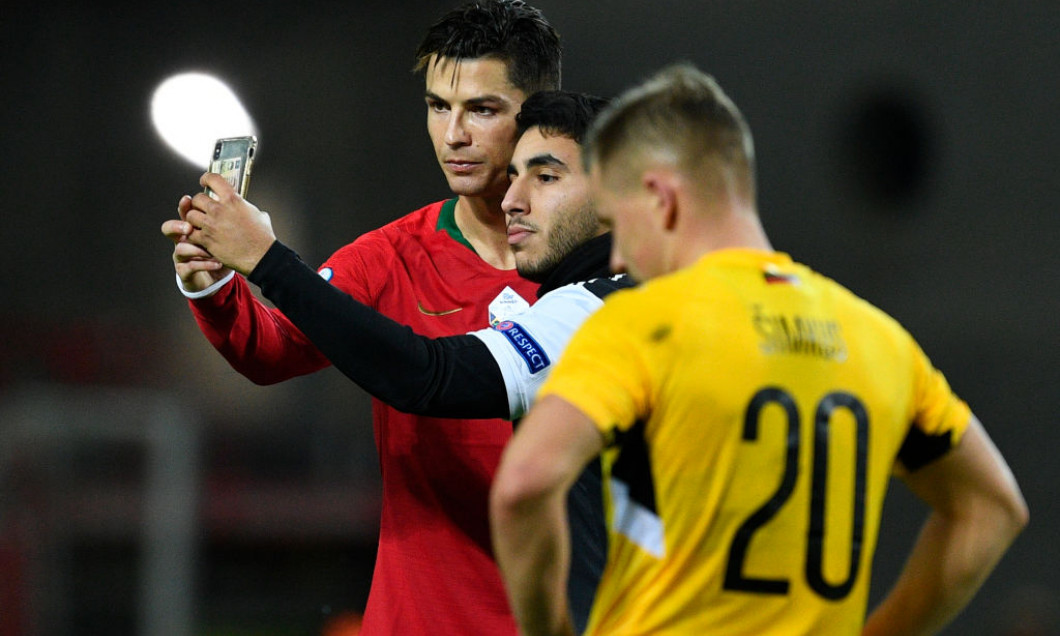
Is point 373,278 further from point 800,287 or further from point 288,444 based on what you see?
point 288,444

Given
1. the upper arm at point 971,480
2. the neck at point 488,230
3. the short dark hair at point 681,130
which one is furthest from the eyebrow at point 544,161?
the upper arm at point 971,480

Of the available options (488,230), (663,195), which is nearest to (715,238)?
(663,195)

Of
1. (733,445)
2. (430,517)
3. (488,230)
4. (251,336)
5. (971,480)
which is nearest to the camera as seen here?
(733,445)

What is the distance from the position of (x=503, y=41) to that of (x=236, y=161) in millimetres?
848

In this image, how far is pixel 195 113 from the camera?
759cm

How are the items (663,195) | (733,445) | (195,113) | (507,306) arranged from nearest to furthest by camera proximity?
(733,445) < (663,195) < (507,306) < (195,113)

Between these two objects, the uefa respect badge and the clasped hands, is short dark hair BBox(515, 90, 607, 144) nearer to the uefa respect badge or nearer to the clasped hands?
the uefa respect badge

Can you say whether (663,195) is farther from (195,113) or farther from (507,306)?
(195,113)

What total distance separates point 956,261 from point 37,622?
6205mm

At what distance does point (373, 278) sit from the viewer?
2.50 metres

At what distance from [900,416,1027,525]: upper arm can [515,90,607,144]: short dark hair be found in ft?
3.32

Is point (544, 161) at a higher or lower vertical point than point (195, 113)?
higher

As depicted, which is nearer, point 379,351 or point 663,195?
point 663,195

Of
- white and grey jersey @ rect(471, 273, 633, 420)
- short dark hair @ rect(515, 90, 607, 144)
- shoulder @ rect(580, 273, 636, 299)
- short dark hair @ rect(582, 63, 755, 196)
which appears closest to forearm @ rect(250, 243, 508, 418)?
white and grey jersey @ rect(471, 273, 633, 420)
